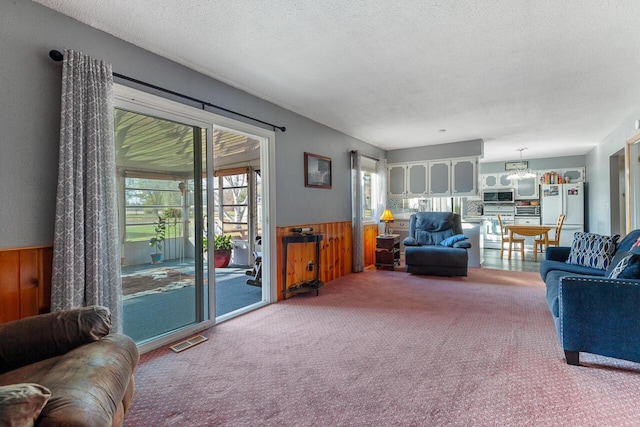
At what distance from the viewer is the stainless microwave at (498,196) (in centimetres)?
808

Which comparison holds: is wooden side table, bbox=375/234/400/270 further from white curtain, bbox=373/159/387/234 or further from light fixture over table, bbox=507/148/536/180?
light fixture over table, bbox=507/148/536/180

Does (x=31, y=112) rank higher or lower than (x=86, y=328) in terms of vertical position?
higher

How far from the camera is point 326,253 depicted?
187 inches

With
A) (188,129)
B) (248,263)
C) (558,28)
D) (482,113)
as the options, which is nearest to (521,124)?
(482,113)

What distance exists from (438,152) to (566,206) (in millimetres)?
3829

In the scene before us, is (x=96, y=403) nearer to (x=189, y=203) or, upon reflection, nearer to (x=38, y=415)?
(x=38, y=415)

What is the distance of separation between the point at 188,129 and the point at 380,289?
3.05 m

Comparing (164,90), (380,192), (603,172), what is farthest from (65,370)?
(603,172)

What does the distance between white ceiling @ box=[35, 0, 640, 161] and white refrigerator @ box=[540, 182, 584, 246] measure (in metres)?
3.62

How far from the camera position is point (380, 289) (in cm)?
421

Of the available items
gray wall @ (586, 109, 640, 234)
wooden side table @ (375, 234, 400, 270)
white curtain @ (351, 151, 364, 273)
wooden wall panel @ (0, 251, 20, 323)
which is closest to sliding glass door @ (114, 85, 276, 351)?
wooden wall panel @ (0, 251, 20, 323)

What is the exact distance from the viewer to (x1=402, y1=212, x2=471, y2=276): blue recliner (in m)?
4.88

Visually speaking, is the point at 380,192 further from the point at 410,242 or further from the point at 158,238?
the point at 158,238

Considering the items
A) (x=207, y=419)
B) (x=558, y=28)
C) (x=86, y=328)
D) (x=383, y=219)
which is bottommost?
(x=207, y=419)
